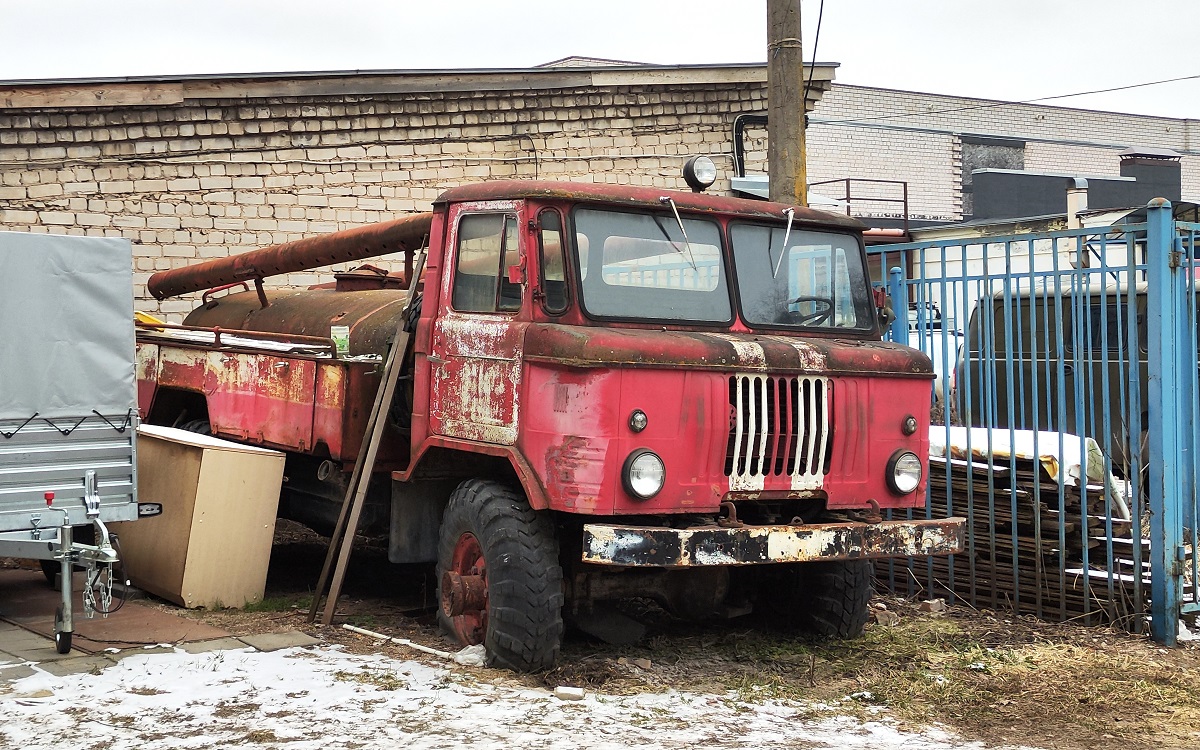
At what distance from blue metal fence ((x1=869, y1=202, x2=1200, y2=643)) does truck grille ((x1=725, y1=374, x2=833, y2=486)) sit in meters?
1.14

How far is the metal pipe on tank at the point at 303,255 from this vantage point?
7.91 meters

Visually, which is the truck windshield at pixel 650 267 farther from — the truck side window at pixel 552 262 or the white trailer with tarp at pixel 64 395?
the white trailer with tarp at pixel 64 395

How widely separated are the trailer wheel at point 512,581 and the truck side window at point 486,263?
91cm

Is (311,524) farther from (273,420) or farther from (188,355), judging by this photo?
(188,355)

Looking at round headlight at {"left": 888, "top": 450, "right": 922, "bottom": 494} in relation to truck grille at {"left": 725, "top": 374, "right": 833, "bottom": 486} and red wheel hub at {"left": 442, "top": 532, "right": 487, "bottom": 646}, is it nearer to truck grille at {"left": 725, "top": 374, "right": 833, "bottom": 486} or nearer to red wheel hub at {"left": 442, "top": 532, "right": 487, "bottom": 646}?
truck grille at {"left": 725, "top": 374, "right": 833, "bottom": 486}

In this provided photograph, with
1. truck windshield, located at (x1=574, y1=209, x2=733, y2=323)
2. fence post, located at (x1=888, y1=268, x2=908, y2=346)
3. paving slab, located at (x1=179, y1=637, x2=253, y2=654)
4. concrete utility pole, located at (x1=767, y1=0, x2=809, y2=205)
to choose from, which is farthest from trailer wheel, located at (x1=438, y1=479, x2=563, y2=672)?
concrete utility pole, located at (x1=767, y1=0, x2=809, y2=205)

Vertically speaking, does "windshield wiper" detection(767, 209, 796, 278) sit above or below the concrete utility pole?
below

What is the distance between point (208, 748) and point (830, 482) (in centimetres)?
303

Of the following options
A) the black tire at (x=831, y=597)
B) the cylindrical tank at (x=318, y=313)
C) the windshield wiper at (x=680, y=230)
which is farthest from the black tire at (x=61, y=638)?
the black tire at (x=831, y=597)

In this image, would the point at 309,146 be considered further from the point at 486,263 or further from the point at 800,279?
the point at 800,279

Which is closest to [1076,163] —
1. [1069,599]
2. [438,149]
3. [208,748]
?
[438,149]

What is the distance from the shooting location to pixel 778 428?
5.97 meters

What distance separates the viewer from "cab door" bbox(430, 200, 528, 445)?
238 inches

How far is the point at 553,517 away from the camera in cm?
601
